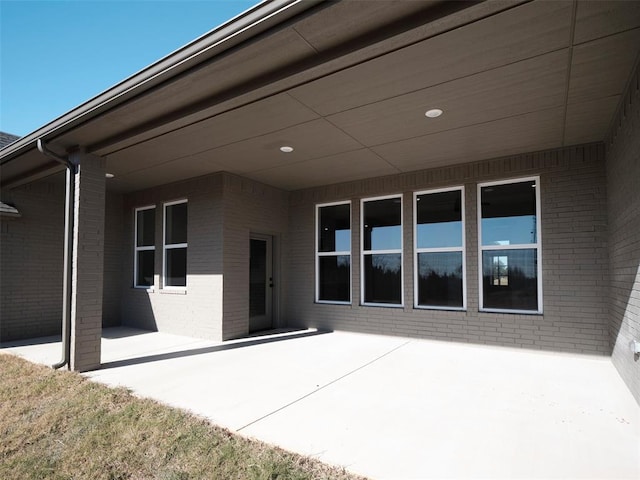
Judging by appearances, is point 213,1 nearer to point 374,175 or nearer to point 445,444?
point 374,175

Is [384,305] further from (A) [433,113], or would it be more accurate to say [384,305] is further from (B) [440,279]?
(A) [433,113]

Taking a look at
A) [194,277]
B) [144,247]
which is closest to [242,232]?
[194,277]

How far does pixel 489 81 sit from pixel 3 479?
5.12m

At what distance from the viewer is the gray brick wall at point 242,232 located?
697cm

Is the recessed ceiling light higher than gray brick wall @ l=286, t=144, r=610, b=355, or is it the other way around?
the recessed ceiling light

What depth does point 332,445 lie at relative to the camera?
2.79m

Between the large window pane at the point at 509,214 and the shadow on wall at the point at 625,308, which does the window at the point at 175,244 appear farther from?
the shadow on wall at the point at 625,308

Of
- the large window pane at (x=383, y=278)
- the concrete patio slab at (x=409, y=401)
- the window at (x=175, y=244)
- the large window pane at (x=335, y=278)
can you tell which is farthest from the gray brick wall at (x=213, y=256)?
the large window pane at (x=383, y=278)

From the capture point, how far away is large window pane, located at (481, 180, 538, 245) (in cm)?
600

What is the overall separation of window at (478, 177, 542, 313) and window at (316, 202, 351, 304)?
8.66 ft

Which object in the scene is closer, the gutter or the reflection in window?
the gutter

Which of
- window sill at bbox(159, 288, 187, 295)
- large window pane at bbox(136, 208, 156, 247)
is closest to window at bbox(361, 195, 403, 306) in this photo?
window sill at bbox(159, 288, 187, 295)

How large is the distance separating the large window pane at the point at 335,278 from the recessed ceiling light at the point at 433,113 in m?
3.86

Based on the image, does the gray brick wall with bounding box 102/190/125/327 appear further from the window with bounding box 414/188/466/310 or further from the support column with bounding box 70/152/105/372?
the window with bounding box 414/188/466/310
